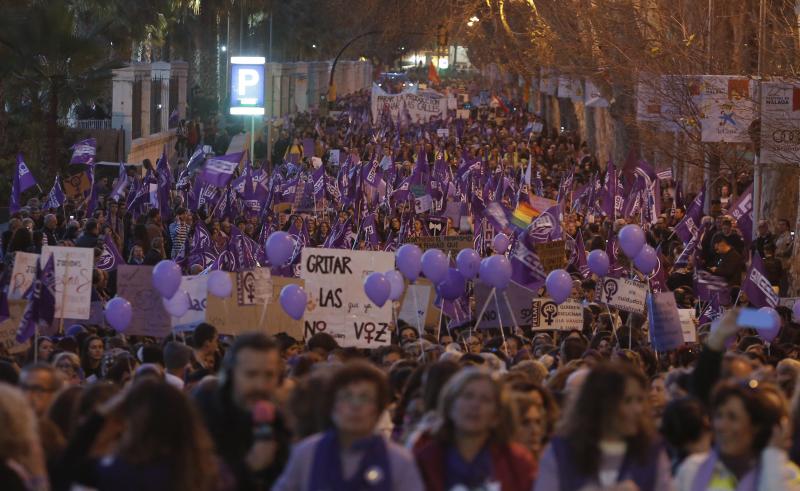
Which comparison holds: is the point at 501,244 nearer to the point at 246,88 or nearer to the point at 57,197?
the point at 57,197

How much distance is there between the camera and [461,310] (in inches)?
575

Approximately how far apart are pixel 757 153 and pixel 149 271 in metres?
11.2

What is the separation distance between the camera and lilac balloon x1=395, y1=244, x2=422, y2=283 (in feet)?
47.4

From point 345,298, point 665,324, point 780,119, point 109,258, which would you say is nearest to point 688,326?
point 665,324

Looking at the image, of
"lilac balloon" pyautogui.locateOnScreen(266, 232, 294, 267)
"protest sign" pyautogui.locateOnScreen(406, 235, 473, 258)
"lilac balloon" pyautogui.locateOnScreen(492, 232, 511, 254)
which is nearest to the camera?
"lilac balloon" pyautogui.locateOnScreen(266, 232, 294, 267)

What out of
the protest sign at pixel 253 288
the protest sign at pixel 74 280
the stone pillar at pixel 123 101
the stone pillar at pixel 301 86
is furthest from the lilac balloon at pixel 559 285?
the stone pillar at pixel 301 86

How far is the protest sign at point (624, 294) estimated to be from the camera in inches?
541

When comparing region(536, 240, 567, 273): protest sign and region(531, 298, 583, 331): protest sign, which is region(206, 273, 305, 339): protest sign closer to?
region(531, 298, 583, 331): protest sign

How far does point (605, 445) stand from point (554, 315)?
8.21 metres

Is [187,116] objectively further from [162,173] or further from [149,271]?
[149,271]

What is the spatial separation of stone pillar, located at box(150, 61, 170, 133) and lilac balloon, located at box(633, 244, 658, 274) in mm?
29523

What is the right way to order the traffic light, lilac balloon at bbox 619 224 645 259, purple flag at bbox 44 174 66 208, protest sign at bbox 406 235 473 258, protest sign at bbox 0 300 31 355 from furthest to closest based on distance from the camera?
1. the traffic light
2. purple flag at bbox 44 174 66 208
3. protest sign at bbox 406 235 473 258
4. lilac balloon at bbox 619 224 645 259
5. protest sign at bbox 0 300 31 355

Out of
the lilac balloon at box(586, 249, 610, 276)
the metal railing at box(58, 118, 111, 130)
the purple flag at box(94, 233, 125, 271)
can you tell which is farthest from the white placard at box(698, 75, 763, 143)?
the metal railing at box(58, 118, 111, 130)

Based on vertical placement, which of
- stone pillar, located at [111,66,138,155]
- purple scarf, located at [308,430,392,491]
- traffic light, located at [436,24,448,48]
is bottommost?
Result: purple scarf, located at [308,430,392,491]
